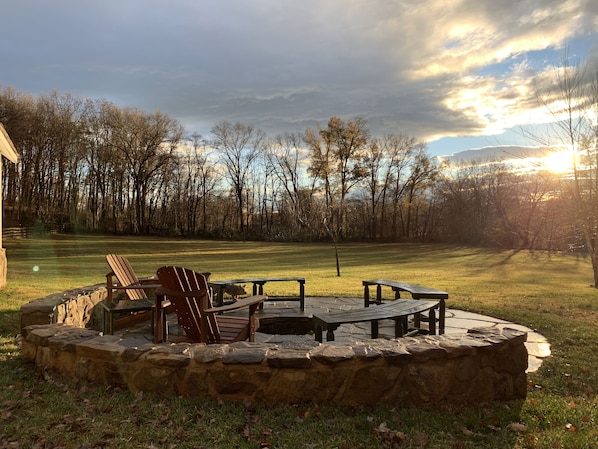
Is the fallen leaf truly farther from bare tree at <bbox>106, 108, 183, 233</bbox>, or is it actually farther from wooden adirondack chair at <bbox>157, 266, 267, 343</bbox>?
bare tree at <bbox>106, 108, 183, 233</bbox>

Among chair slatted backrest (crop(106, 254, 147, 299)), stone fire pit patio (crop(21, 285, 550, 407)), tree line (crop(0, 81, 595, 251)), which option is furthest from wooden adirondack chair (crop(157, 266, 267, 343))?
tree line (crop(0, 81, 595, 251))

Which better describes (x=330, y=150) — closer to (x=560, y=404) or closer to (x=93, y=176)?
(x=93, y=176)

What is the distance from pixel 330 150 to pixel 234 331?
3415 centimetres

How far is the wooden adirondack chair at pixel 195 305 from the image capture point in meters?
3.84

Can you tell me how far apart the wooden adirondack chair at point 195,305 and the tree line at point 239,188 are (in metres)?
25.6

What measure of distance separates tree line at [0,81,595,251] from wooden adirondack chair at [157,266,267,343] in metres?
25.6

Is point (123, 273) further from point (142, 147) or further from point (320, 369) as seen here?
point (142, 147)

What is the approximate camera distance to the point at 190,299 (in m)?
3.99

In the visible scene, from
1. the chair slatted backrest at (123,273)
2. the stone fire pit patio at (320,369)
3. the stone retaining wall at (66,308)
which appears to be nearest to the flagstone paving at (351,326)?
the stone fire pit patio at (320,369)

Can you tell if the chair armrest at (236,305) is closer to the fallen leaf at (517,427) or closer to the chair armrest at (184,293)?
the chair armrest at (184,293)

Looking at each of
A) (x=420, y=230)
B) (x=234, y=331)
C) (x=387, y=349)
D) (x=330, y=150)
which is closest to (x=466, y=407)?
(x=387, y=349)

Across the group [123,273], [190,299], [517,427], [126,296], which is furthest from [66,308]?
[517,427]

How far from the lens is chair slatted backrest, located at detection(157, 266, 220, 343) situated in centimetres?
384

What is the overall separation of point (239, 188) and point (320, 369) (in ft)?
128
